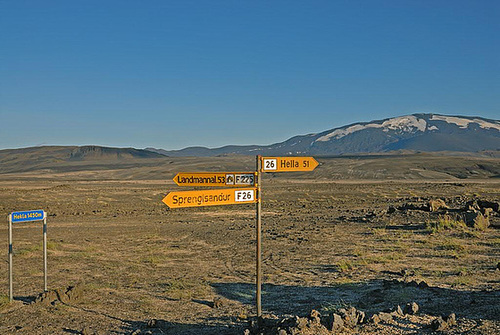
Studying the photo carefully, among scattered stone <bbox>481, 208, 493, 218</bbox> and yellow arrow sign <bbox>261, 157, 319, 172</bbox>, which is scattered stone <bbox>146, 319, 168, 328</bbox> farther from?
scattered stone <bbox>481, 208, 493, 218</bbox>

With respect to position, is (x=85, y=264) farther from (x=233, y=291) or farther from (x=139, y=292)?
(x=233, y=291)

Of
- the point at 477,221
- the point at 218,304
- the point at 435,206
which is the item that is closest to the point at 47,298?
the point at 218,304

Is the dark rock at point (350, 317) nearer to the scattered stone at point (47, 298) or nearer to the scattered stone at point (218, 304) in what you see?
the scattered stone at point (218, 304)

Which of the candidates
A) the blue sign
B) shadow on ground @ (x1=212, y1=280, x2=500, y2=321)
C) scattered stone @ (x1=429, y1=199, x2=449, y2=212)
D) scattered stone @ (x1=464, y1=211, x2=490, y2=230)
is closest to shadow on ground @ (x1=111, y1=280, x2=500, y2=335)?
shadow on ground @ (x1=212, y1=280, x2=500, y2=321)

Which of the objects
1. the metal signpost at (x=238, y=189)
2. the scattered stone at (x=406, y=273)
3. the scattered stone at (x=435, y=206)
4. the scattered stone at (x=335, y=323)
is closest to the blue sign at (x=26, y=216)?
the metal signpost at (x=238, y=189)

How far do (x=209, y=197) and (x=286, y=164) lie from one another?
146cm

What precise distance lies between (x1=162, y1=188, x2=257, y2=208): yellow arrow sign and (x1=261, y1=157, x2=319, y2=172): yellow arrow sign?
0.46 metres

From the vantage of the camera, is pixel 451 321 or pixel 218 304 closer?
pixel 451 321

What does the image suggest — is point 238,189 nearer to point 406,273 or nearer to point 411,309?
point 411,309

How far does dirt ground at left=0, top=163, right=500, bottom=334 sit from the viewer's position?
28.0 ft

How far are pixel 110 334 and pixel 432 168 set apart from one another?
9589 centimetres

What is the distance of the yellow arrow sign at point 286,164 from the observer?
27.0ft

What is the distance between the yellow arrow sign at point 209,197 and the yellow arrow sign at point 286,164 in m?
0.46

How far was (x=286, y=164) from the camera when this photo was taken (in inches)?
334
